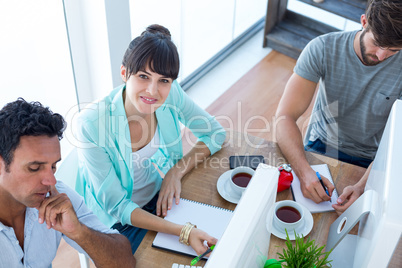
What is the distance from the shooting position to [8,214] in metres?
1.26

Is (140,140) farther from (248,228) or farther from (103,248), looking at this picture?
(248,228)

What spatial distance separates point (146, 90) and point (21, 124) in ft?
1.63

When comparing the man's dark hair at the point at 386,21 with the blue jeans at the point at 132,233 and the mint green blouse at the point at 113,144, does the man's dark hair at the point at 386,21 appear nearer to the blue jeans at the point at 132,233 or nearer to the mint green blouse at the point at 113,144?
the mint green blouse at the point at 113,144

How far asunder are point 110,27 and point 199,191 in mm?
1183

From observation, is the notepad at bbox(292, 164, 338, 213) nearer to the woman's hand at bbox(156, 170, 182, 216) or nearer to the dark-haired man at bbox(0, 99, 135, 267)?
the woman's hand at bbox(156, 170, 182, 216)

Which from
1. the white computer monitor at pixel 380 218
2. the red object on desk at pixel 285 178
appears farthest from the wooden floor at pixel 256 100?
the white computer monitor at pixel 380 218

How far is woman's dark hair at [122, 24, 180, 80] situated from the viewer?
4.84 ft

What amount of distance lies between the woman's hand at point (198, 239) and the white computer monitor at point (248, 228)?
41 cm

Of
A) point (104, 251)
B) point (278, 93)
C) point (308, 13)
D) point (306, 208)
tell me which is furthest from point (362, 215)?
point (308, 13)

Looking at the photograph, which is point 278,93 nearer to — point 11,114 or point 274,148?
point 274,148

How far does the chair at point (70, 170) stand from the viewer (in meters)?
1.60

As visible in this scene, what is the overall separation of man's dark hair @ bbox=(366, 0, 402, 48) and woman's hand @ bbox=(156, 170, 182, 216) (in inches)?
35.7

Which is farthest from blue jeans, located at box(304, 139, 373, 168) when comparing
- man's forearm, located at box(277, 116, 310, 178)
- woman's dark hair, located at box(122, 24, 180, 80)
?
woman's dark hair, located at box(122, 24, 180, 80)

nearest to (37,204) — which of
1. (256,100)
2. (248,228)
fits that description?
(248,228)
